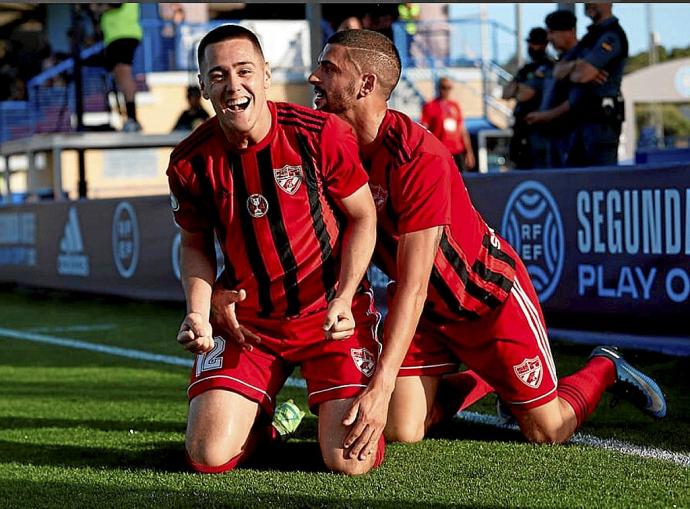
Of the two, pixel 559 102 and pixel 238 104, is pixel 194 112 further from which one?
pixel 238 104

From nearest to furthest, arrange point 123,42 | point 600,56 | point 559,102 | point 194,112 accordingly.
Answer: point 600,56 < point 559,102 < point 194,112 < point 123,42

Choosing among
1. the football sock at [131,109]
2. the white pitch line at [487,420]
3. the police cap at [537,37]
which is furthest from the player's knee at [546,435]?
the football sock at [131,109]

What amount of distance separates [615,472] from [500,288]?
0.94 metres

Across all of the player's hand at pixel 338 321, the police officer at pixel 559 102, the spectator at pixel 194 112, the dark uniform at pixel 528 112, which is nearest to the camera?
the player's hand at pixel 338 321

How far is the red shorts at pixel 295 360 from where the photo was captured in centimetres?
482

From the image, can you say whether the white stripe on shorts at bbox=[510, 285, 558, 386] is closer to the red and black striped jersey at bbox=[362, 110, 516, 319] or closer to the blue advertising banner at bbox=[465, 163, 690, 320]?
the red and black striped jersey at bbox=[362, 110, 516, 319]

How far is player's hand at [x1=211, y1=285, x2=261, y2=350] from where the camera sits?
16.0ft

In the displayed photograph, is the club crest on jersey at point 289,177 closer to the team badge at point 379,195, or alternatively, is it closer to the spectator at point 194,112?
the team badge at point 379,195

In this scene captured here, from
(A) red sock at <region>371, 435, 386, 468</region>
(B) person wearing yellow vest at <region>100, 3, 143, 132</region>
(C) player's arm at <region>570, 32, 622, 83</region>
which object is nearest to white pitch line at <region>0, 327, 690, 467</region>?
(A) red sock at <region>371, 435, 386, 468</region>

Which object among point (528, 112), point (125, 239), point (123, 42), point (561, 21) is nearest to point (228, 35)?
point (561, 21)

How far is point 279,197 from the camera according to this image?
474 cm

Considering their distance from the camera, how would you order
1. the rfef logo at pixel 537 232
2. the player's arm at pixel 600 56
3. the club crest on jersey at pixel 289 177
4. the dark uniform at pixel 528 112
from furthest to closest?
the dark uniform at pixel 528 112
the player's arm at pixel 600 56
the rfef logo at pixel 537 232
the club crest on jersey at pixel 289 177

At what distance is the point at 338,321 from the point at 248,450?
81 cm

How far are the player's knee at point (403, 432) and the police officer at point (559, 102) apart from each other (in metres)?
4.96
